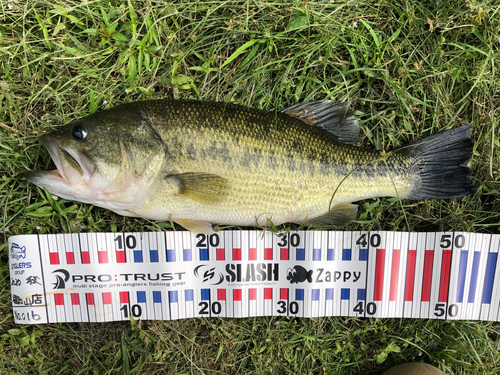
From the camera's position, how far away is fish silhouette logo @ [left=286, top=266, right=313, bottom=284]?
288 cm

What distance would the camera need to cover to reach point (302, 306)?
2.89 metres

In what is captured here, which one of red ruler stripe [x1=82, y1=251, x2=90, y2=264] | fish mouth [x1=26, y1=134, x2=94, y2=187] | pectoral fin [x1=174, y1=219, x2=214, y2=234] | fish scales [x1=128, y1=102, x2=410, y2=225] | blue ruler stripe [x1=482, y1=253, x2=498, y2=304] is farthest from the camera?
blue ruler stripe [x1=482, y1=253, x2=498, y2=304]

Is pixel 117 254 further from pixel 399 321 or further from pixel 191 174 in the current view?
pixel 399 321

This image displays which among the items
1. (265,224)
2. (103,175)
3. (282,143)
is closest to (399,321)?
(265,224)

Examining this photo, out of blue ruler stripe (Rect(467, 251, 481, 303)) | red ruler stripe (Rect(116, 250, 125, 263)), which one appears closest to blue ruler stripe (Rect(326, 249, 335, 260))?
blue ruler stripe (Rect(467, 251, 481, 303))

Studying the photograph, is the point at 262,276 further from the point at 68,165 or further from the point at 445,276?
the point at 68,165

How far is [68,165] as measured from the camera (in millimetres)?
2336

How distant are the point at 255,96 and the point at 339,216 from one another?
4.26 feet

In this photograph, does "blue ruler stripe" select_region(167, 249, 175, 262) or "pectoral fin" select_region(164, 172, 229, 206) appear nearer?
"pectoral fin" select_region(164, 172, 229, 206)

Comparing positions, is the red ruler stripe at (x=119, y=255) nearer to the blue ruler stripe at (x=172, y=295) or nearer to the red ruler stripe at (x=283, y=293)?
the blue ruler stripe at (x=172, y=295)

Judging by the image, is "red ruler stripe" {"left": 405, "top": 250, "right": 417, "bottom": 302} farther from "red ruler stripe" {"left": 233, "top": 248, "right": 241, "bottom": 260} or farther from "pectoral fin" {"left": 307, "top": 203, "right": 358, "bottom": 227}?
"red ruler stripe" {"left": 233, "top": 248, "right": 241, "bottom": 260}

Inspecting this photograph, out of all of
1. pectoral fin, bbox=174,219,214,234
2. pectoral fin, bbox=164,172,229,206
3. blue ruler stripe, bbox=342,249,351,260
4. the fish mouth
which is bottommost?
blue ruler stripe, bbox=342,249,351,260

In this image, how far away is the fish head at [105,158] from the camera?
2326mm

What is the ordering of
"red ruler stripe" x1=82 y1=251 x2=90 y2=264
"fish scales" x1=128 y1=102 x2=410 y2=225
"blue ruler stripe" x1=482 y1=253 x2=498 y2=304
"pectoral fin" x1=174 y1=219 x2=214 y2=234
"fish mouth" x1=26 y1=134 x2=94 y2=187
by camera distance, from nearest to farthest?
"fish mouth" x1=26 y1=134 x2=94 y2=187, "fish scales" x1=128 y1=102 x2=410 y2=225, "pectoral fin" x1=174 y1=219 x2=214 y2=234, "red ruler stripe" x1=82 y1=251 x2=90 y2=264, "blue ruler stripe" x1=482 y1=253 x2=498 y2=304
